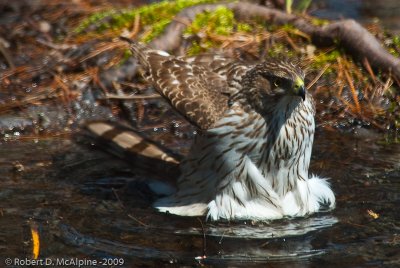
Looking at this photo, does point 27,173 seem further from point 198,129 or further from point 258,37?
point 258,37

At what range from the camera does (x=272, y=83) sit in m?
7.08

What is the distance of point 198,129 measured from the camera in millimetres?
7395

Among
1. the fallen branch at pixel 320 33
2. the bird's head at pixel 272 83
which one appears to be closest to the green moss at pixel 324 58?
the fallen branch at pixel 320 33

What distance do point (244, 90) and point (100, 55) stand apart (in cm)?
347

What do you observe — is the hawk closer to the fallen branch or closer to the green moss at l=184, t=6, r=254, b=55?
the fallen branch

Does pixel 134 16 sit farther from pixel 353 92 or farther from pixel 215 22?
pixel 353 92

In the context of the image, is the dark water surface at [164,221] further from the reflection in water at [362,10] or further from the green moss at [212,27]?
the reflection in water at [362,10]

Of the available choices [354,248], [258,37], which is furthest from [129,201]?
[258,37]

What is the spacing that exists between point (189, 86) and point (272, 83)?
834mm

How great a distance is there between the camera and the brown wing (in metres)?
7.37

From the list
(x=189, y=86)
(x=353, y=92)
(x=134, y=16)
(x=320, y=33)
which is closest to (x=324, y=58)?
(x=320, y=33)

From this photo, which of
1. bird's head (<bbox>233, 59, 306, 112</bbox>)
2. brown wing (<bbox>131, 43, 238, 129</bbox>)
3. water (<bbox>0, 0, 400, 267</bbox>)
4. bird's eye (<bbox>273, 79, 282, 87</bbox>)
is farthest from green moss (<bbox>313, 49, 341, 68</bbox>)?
bird's eye (<bbox>273, 79, 282, 87</bbox>)

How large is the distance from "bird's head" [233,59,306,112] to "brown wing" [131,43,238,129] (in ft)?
0.92

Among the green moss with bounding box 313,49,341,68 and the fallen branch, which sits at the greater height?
the fallen branch
